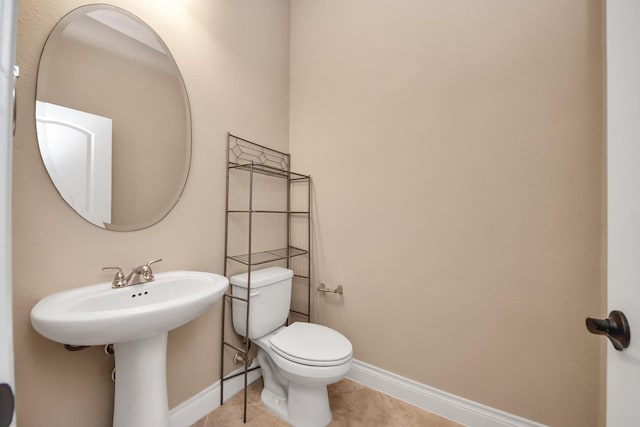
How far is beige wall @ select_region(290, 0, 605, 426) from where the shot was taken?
1112mm

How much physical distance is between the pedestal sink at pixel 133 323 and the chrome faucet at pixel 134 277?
0.07ft

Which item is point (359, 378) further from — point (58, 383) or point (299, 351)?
point (58, 383)

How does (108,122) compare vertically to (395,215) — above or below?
above

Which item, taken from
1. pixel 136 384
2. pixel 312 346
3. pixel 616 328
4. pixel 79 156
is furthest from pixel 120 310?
pixel 616 328

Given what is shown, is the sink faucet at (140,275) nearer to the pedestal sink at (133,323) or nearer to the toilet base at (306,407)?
the pedestal sink at (133,323)

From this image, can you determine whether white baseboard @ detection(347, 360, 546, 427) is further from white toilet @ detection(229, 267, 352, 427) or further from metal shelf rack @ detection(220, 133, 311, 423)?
metal shelf rack @ detection(220, 133, 311, 423)

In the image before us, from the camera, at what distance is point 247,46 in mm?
1635

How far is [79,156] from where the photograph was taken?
37.9 inches

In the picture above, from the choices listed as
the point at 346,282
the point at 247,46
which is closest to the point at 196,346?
the point at 346,282

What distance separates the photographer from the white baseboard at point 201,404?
1223mm

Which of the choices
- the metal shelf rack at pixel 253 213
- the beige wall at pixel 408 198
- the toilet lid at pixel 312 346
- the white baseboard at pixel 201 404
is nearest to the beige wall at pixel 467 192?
the beige wall at pixel 408 198

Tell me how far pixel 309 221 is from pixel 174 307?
3.77 ft

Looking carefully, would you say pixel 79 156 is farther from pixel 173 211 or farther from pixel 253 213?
pixel 253 213

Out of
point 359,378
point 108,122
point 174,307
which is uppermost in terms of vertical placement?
point 108,122
